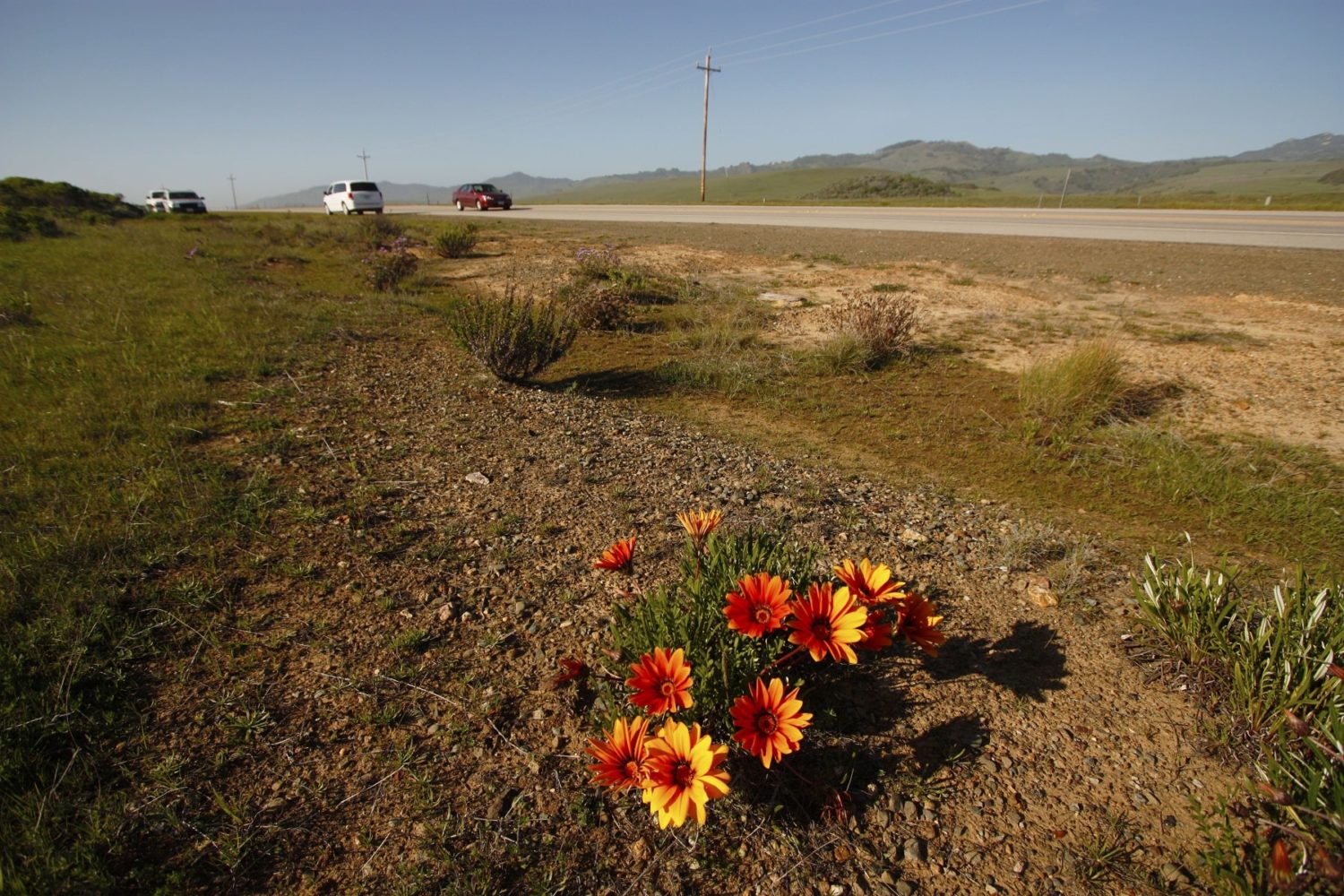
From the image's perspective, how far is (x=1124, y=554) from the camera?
3025 mm

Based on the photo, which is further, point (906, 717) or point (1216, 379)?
point (1216, 379)

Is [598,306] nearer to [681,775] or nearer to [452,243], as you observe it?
[681,775]

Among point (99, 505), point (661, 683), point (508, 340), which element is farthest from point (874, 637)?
point (508, 340)

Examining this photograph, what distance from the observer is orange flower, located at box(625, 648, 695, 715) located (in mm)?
1553

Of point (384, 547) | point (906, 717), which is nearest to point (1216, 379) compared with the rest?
point (906, 717)

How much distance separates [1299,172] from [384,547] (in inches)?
5812

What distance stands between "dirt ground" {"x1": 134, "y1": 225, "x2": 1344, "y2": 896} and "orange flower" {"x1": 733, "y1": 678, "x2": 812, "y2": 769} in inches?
12.9

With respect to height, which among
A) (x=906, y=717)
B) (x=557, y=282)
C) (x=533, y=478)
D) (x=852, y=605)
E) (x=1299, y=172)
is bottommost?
(x=906, y=717)

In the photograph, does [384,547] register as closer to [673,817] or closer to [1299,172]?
[673,817]

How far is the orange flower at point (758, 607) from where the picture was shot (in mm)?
1622

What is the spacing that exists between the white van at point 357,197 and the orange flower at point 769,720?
31113mm

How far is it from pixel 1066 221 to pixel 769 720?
72.8 feet

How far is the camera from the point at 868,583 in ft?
6.03

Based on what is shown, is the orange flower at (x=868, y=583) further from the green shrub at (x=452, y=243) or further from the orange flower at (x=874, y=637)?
the green shrub at (x=452, y=243)
